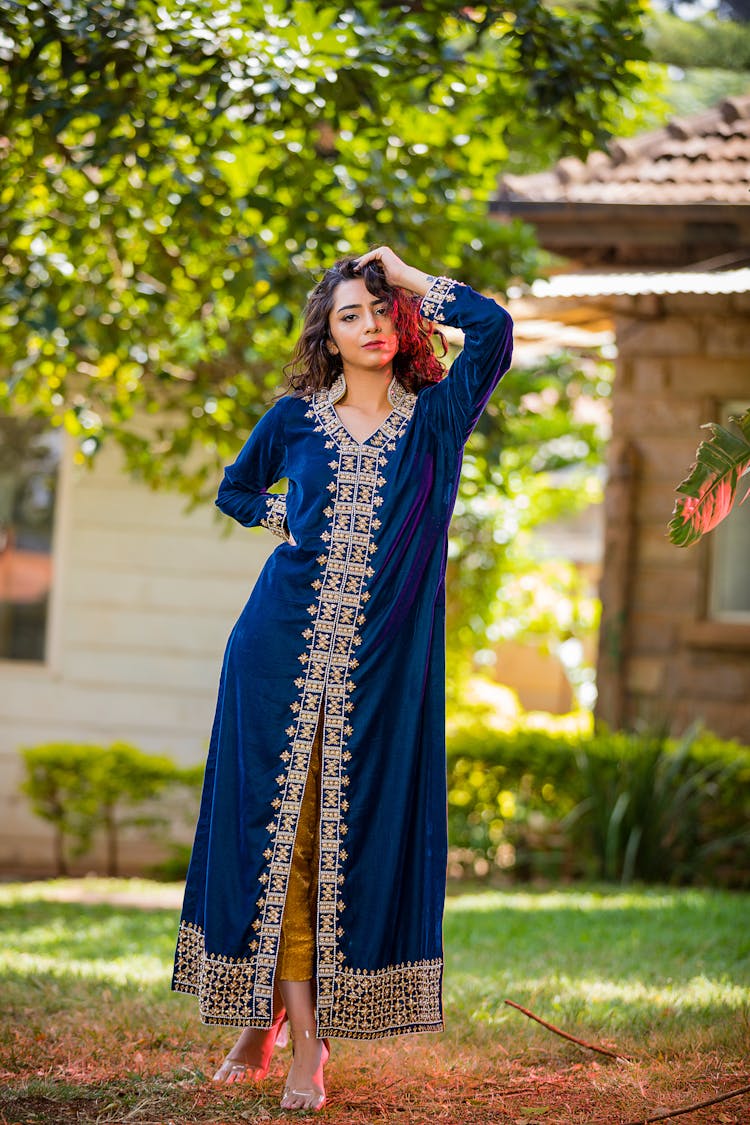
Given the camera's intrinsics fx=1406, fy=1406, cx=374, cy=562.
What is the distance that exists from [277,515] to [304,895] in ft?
3.09

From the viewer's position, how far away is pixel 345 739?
3.39 m

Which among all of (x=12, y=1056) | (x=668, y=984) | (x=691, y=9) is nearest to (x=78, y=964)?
(x=12, y=1056)

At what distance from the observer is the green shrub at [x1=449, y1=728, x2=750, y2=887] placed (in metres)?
7.84

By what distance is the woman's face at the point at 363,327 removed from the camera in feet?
11.5

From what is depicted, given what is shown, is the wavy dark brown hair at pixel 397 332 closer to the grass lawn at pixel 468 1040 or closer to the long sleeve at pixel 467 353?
the long sleeve at pixel 467 353

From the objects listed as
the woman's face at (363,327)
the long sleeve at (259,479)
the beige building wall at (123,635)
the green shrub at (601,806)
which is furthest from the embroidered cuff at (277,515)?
the beige building wall at (123,635)

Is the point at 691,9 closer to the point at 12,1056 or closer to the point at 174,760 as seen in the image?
the point at 174,760

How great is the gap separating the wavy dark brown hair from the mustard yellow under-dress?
94 cm

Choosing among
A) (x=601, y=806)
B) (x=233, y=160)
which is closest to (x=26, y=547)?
(x=233, y=160)

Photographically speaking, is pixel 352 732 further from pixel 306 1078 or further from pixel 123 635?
pixel 123 635

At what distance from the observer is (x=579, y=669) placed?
1562 centimetres

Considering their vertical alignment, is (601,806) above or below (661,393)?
below

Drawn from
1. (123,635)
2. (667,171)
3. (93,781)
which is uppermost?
(667,171)

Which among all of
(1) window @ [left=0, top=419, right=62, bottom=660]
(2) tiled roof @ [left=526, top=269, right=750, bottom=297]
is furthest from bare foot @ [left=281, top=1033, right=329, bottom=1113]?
(1) window @ [left=0, top=419, right=62, bottom=660]
